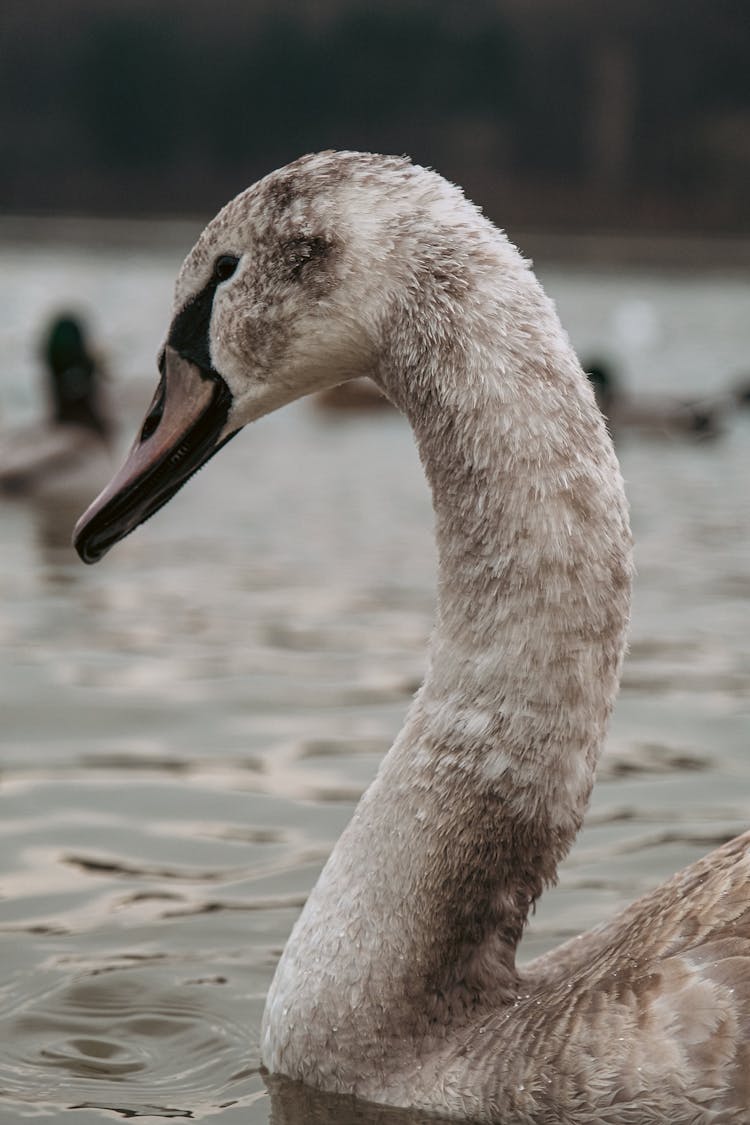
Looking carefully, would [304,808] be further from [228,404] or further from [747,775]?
[228,404]

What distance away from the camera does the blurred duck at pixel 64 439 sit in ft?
40.6

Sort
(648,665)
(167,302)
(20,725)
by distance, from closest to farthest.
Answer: (20,725) < (648,665) < (167,302)

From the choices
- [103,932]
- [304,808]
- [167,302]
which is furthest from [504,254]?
[167,302]

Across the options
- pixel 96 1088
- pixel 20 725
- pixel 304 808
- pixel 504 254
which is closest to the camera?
pixel 504 254

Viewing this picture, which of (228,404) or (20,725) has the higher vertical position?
(228,404)

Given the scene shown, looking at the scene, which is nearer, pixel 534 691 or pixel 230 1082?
pixel 534 691

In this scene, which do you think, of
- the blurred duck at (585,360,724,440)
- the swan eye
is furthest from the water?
the blurred duck at (585,360,724,440)

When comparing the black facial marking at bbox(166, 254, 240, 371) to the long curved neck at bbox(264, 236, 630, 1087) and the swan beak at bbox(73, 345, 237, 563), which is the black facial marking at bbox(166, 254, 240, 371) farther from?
the long curved neck at bbox(264, 236, 630, 1087)

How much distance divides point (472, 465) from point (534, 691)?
1.22 feet

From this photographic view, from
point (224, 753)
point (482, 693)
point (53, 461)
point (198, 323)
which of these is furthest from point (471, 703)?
point (53, 461)

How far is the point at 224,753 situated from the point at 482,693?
8.33 ft

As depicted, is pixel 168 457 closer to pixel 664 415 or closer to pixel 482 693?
pixel 482 693

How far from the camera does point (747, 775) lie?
5.57 meters

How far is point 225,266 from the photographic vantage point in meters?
3.51
